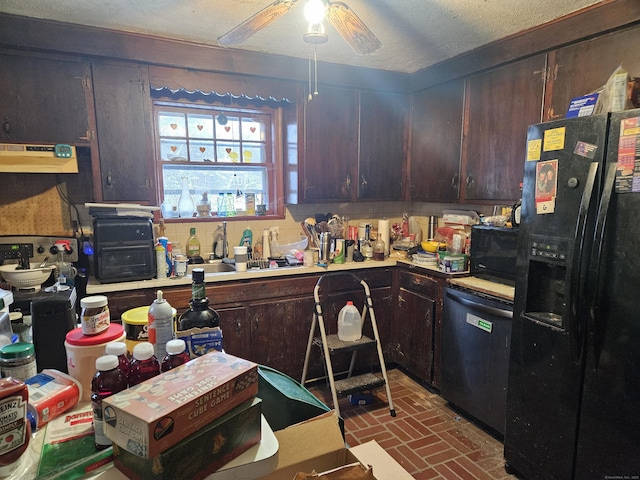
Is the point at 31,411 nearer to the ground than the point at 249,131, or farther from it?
nearer to the ground

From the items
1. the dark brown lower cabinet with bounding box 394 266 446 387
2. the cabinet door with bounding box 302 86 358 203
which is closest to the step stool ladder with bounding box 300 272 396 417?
the dark brown lower cabinet with bounding box 394 266 446 387

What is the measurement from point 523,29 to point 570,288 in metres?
1.72

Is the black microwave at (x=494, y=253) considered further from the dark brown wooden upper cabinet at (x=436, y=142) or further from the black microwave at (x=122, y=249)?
the black microwave at (x=122, y=249)

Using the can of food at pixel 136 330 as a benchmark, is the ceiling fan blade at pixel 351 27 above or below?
above

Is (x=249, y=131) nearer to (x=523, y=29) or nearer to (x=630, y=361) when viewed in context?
(x=523, y=29)

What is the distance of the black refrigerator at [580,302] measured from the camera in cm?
156

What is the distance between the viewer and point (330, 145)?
3.27 m

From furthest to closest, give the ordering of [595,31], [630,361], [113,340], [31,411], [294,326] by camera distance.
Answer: [294,326] → [595,31] → [630,361] → [113,340] → [31,411]

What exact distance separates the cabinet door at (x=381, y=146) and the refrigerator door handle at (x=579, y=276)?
1.95 m

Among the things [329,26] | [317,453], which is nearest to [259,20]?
[329,26]

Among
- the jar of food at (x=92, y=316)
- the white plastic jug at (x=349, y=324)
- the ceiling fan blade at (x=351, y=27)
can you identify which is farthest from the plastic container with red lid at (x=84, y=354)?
the white plastic jug at (x=349, y=324)

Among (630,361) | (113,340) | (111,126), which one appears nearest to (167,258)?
(111,126)

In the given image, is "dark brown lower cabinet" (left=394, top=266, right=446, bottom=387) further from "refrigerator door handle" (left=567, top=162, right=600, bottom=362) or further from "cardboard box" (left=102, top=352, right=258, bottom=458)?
"cardboard box" (left=102, top=352, right=258, bottom=458)

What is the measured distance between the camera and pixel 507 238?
2453 mm
